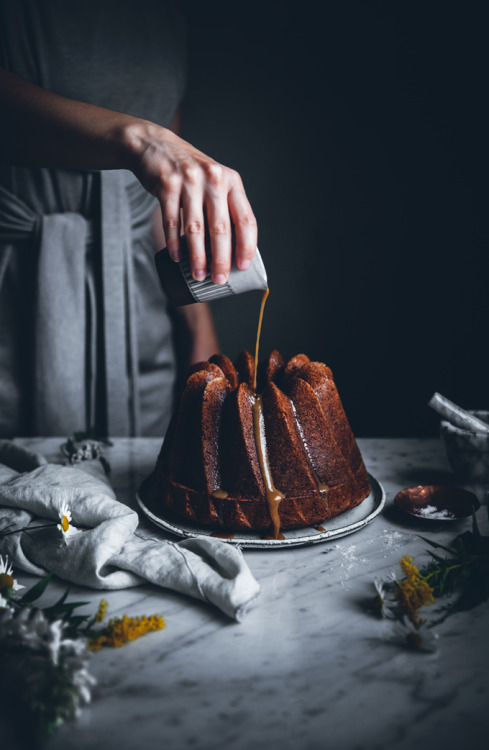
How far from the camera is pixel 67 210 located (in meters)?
2.21

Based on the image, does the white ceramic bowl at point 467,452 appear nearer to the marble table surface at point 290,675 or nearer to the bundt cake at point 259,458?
the bundt cake at point 259,458

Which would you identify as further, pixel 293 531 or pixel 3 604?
pixel 293 531

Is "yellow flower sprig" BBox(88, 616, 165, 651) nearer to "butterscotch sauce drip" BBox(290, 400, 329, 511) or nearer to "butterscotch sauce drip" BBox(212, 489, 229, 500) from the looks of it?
"butterscotch sauce drip" BBox(212, 489, 229, 500)

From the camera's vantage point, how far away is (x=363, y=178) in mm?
2668

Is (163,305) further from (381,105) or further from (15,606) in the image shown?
(15,606)

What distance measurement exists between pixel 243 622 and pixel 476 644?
379 mm

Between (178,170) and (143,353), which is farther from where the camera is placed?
(143,353)

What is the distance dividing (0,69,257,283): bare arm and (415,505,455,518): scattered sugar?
0.70 m

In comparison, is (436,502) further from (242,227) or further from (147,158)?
(147,158)

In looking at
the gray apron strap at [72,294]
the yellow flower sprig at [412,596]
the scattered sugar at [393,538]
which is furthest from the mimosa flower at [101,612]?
the gray apron strap at [72,294]

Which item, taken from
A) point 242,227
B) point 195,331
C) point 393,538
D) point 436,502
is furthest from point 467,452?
point 195,331

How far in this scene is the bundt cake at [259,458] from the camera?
4.08ft

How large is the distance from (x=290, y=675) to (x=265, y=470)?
18.1 inches

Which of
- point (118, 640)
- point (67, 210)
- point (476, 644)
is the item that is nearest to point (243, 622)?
point (118, 640)
